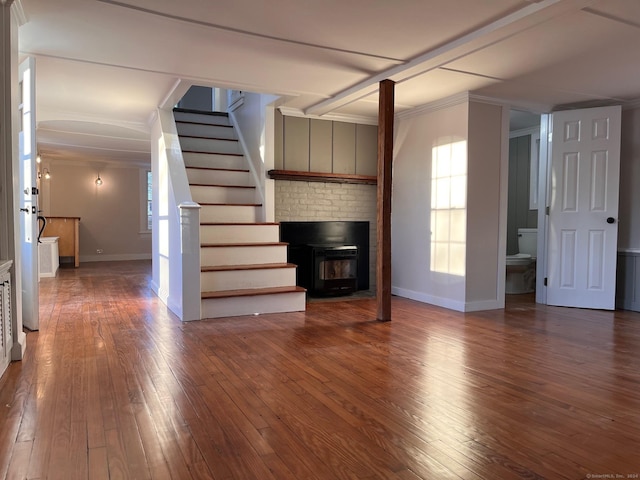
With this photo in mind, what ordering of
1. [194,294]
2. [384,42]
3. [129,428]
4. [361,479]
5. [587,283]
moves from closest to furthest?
[361,479] < [129,428] < [384,42] < [194,294] < [587,283]

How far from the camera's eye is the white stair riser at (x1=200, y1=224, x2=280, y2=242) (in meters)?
4.84

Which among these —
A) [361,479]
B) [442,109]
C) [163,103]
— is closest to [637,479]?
[361,479]

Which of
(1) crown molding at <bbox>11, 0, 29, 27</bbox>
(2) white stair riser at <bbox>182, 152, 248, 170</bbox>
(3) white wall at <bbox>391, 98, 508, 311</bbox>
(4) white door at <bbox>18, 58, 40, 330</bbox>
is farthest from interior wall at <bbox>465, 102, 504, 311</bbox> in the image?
(4) white door at <bbox>18, 58, 40, 330</bbox>

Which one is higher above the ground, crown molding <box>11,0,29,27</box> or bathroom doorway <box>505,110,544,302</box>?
crown molding <box>11,0,29,27</box>

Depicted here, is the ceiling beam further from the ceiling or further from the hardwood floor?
the hardwood floor

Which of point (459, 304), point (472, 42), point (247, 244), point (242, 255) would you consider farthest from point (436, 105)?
point (242, 255)

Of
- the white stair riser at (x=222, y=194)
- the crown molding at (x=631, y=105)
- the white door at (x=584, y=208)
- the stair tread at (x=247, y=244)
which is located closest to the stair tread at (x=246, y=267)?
the stair tread at (x=247, y=244)

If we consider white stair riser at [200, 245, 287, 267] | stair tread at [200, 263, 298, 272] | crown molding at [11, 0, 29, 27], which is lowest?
stair tread at [200, 263, 298, 272]

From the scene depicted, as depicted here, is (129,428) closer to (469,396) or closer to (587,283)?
(469,396)

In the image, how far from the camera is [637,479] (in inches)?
63.2

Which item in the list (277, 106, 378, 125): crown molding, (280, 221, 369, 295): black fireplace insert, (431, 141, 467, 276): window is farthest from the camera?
(277, 106, 378, 125): crown molding

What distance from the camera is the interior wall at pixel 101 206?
963 centimetres

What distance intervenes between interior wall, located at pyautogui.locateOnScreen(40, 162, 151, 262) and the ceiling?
5094 mm

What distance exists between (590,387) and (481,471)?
125 centimetres
